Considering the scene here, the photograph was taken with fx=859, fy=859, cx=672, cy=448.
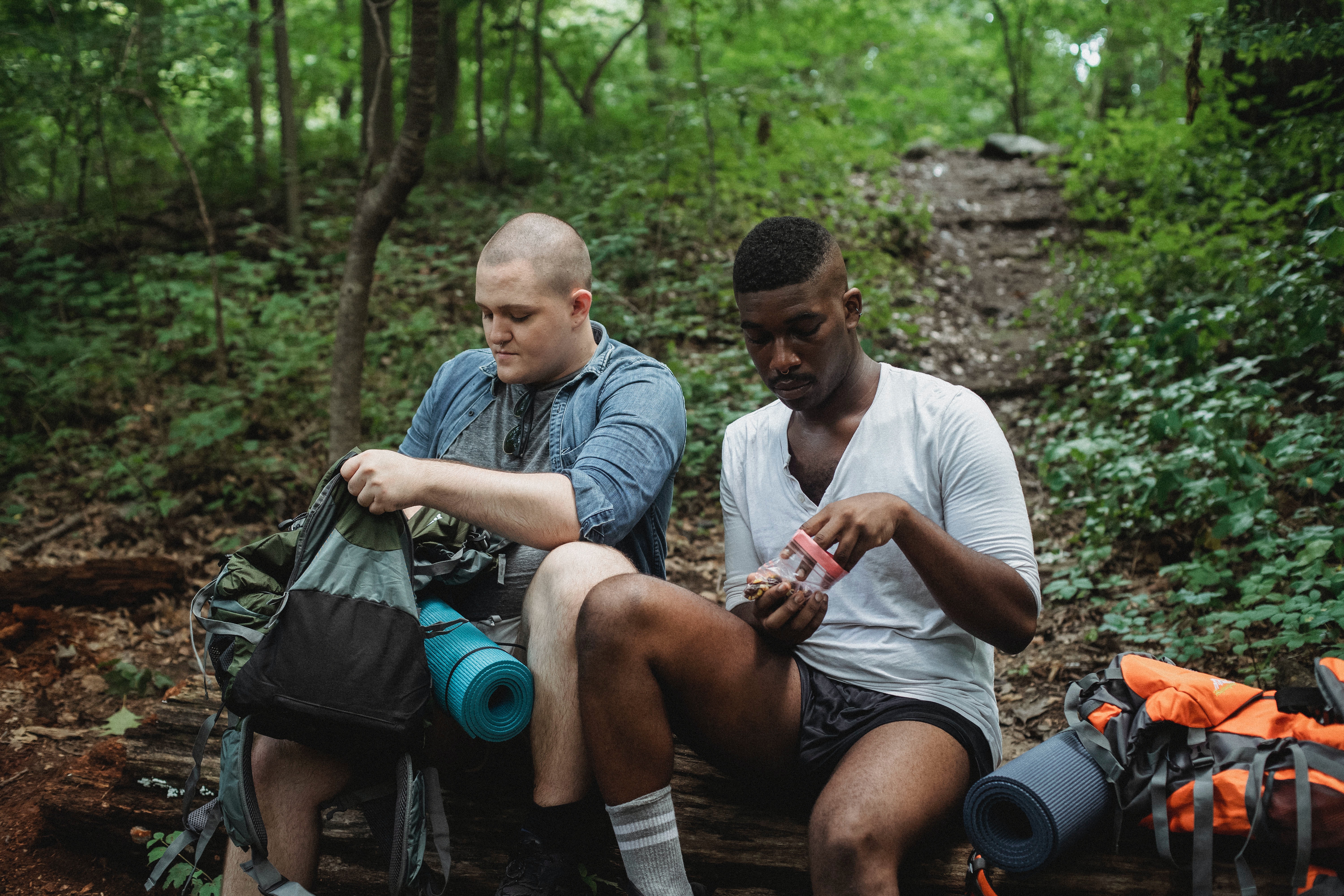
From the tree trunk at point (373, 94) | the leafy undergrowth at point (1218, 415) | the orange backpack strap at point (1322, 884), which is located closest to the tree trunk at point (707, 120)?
the tree trunk at point (373, 94)

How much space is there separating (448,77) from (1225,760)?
40.9 ft

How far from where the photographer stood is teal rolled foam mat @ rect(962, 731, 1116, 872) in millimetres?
1901

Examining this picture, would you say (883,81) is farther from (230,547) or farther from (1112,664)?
(1112,664)

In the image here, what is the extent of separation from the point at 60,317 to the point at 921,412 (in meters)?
7.98

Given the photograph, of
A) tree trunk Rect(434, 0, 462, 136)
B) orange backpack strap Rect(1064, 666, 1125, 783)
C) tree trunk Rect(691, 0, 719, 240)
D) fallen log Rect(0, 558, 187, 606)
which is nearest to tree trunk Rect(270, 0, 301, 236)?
tree trunk Rect(434, 0, 462, 136)

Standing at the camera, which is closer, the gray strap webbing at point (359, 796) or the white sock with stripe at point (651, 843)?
the white sock with stripe at point (651, 843)

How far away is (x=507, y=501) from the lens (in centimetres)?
221

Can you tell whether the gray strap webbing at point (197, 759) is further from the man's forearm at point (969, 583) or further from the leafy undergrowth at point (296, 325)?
the leafy undergrowth at point (296, 325)

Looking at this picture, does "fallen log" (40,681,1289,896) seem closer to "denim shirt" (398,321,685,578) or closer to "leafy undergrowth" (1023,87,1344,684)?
"denim shirt" (398,321,685,578)

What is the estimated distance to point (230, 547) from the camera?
5.32m

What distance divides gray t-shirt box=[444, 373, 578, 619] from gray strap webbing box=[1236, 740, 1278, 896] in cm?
174

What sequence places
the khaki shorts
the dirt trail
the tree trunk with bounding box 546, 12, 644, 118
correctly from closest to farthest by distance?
the khaki shorts, the dirt trail, the tree trunk with bounding box 546, 12, 644, 118

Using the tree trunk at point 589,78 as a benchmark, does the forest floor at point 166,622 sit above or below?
below

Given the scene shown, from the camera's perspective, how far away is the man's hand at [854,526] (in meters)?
1.86
